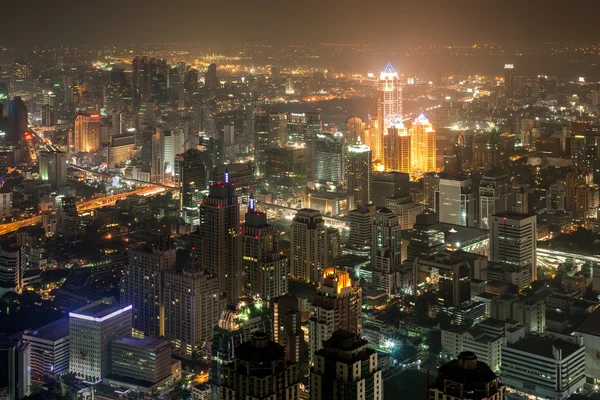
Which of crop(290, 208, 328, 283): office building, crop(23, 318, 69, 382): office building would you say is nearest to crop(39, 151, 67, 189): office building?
crop(290, 208, 328, 283): office building

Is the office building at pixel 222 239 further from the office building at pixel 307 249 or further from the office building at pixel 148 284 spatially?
the office building at pixel 307 249

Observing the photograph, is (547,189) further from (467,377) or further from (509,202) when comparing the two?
(467,377)

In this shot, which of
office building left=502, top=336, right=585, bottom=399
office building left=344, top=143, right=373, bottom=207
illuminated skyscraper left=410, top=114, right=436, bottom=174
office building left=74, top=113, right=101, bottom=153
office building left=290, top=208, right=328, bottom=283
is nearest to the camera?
office building left=502, top=336, right=585, bottom=399

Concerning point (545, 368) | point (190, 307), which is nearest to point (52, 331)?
point (190, 307)

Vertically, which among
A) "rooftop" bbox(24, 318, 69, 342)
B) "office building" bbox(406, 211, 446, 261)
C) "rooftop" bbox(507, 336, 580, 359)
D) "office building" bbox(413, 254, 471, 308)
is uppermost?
"office building" bbox(406, 211, 446, 261)

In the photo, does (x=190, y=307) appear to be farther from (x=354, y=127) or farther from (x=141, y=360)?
(x=354, y=127)

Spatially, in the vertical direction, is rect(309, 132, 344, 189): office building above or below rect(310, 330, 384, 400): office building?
above

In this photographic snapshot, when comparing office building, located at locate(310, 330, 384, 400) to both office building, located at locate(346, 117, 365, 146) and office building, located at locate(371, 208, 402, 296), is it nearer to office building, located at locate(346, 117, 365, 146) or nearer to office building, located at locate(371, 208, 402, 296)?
office building, located at locate(371, 208, 402, 296)
